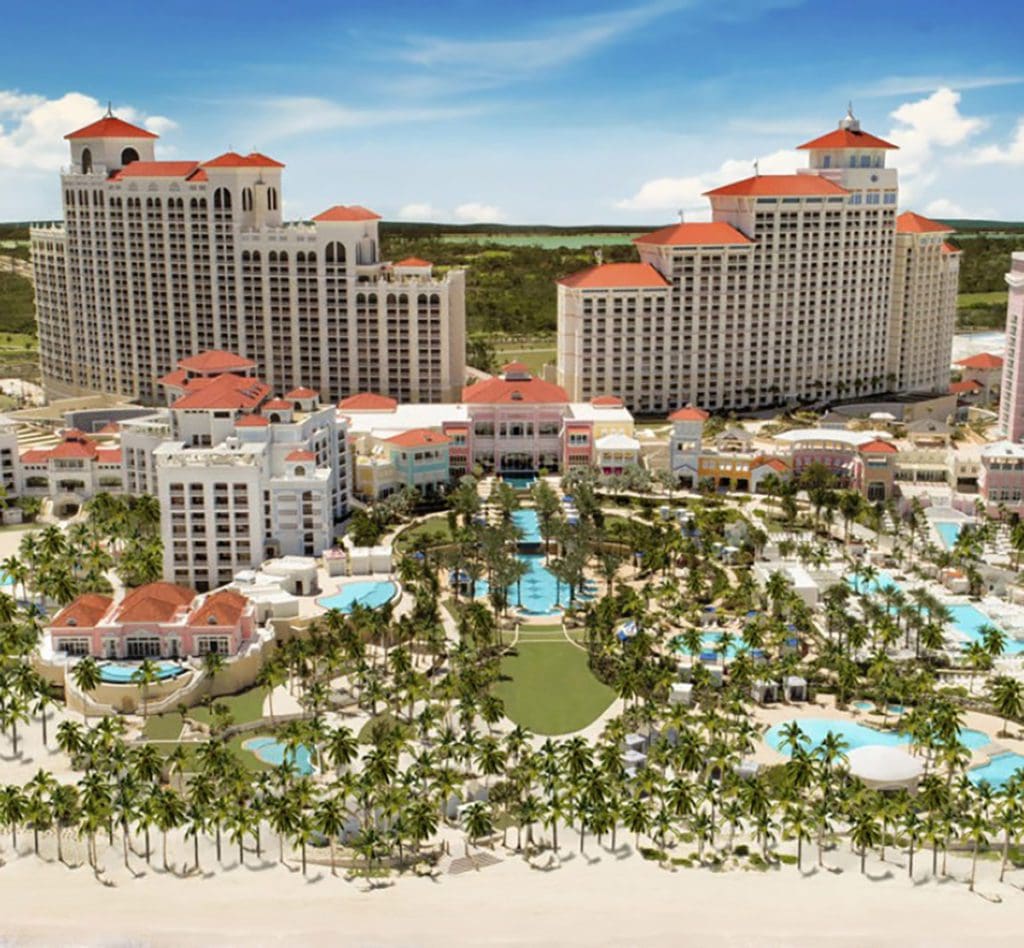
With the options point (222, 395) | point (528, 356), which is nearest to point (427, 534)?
point (222, 395)

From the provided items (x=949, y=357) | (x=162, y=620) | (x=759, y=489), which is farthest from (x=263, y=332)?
(x=949, y=357)

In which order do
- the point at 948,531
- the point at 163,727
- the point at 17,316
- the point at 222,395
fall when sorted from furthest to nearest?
the point at 17,316
the point at 948,531
the point at 222,395
the point at 163,727

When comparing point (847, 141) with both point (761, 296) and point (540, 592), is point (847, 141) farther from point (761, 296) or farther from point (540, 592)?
point (540, 592)

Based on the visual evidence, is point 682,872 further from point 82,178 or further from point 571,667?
point 82,178

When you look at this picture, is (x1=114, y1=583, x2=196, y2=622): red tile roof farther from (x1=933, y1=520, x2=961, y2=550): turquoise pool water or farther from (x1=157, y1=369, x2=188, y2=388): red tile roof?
(x1=933, y1=520, x2=961, y2=550): turquoise pool water

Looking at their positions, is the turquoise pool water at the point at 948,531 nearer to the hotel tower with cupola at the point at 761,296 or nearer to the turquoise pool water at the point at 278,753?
the hotel tower with cupola at the point at 761,296

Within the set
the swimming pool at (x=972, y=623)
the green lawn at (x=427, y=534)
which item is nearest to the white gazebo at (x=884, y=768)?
the swimming pool at (x=972, y=623)

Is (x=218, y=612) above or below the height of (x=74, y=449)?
below
